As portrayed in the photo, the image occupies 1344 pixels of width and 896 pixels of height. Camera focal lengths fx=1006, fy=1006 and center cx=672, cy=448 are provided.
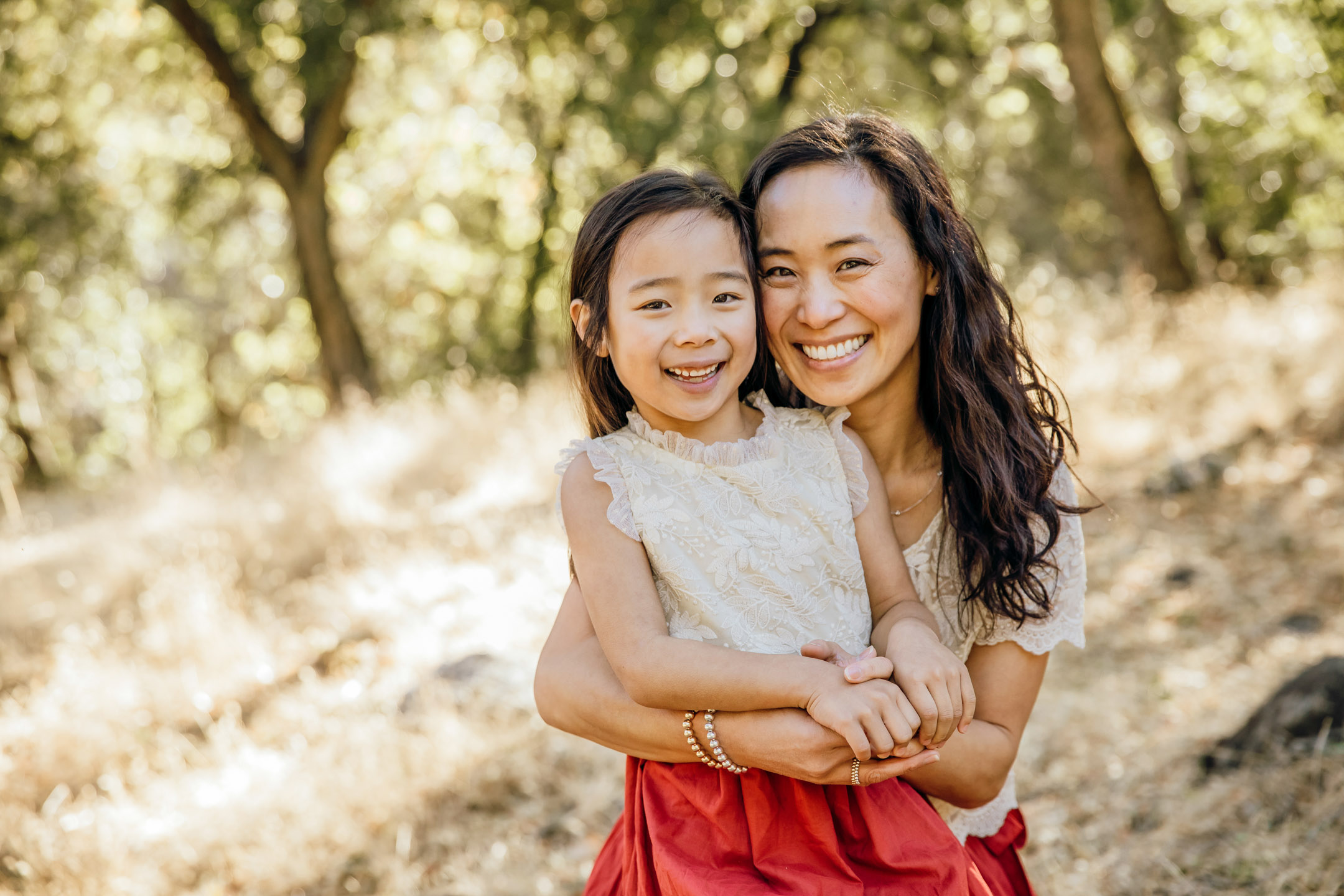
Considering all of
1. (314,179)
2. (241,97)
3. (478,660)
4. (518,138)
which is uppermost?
(518,138)

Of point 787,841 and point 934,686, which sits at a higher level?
point 934,686

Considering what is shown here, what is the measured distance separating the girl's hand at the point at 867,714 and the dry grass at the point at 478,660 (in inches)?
61.8

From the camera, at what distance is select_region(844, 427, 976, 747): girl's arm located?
1.63 meters

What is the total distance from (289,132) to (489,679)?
10609 mm

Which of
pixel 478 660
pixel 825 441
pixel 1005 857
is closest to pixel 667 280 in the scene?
pixel 825 441

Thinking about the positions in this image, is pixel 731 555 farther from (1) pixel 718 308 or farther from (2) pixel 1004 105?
(2) pixel 1004 105

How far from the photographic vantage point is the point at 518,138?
13.7 metres

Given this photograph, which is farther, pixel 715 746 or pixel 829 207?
pixel 829 207

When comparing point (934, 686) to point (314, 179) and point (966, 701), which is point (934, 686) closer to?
point (966, 701)

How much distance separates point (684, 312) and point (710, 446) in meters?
0.27

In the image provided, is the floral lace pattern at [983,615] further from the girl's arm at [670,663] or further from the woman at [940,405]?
the girl's arm at [670,663]

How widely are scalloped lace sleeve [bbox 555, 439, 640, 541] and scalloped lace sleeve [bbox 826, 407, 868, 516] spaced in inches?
17.6

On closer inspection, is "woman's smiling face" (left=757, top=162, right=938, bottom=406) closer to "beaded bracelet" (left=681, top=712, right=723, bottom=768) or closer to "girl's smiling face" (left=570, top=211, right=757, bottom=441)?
"girl's smiling face" (left=570, top=211, right=757, bottom=441)

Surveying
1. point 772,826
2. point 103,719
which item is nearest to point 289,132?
point 103,719
